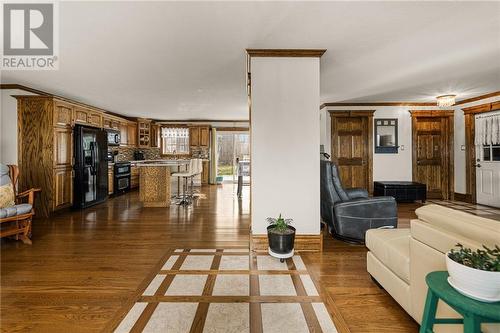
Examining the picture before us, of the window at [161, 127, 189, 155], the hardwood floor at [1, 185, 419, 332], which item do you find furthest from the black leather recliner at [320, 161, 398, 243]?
the window at [161, 127, 189, 155]

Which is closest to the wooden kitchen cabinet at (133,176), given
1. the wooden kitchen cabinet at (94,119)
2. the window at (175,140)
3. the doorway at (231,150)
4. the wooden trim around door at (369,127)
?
the window at (175,140)

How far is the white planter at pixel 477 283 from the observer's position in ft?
3.30

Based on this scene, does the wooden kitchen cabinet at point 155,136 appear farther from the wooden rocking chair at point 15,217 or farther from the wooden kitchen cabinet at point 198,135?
the wooden rocking chair at point 15,217

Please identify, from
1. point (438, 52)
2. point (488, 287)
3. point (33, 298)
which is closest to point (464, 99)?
point (438, 52)

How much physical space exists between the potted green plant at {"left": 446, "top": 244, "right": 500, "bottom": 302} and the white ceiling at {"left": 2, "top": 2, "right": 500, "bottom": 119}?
2.01m

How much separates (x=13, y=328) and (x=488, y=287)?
2705mm

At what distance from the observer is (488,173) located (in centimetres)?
546

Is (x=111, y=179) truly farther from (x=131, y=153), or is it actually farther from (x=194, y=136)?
(x=194, y=136)

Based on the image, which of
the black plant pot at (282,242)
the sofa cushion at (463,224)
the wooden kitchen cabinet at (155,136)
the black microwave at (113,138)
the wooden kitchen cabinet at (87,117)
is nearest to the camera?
the sofa cushion at (463,224)

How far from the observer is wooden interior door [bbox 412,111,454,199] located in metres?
6.23

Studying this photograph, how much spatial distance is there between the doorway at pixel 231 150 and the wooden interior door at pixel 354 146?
382 cm

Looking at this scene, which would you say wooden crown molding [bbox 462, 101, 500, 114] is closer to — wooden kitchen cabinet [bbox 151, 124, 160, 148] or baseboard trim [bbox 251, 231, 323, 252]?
baseboard trim [bbox 251, 231, 323, 252]

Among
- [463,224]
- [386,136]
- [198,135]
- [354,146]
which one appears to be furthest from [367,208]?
[198,135]

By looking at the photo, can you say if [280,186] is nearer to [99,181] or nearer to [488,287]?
[488,287]
